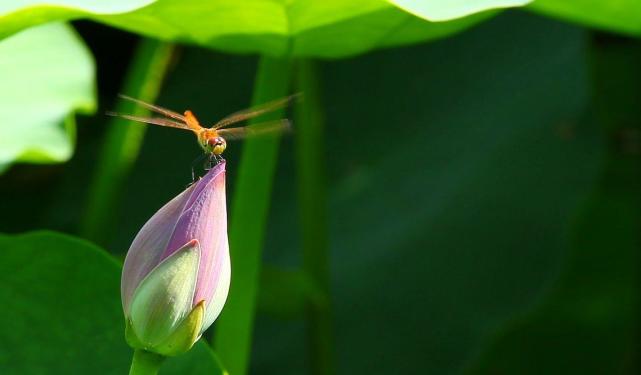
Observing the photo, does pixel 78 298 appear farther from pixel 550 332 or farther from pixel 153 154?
pixel 550 332

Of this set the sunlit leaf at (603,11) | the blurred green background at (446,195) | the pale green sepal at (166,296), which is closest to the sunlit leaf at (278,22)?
the sunlit leaf at (603,11)

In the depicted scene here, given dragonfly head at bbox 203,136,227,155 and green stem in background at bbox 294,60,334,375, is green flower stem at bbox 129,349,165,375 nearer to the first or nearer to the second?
dragonfly head at bbox 203,136,227,155

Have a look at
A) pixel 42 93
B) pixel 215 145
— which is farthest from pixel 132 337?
pixel 42 93

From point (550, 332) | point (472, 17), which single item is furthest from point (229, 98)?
point (472, 17)

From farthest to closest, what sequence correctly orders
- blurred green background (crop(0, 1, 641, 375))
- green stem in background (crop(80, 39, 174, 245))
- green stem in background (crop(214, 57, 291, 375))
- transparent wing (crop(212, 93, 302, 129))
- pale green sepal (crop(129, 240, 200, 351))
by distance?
blurred green background (crop(0, 1, 641, 375))
green stem in background (crop(80, 39, 174, 245))
green stem in background (crop(214, 57, 291, 375))
transparent wing (crop(212, 93, 302, 129))
pale green sepal (crop(129, 240, 200, 351))

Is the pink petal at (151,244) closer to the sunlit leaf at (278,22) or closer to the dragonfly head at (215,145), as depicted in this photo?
the dragonfly head at (215,145)

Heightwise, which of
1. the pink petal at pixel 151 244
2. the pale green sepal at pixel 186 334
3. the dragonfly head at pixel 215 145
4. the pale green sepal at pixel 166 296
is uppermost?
the dragonfly head at pixel 215 145

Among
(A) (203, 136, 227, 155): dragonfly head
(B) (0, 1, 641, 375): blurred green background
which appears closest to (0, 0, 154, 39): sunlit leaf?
(A) (203, 136, 227, 155): dragonfly head
